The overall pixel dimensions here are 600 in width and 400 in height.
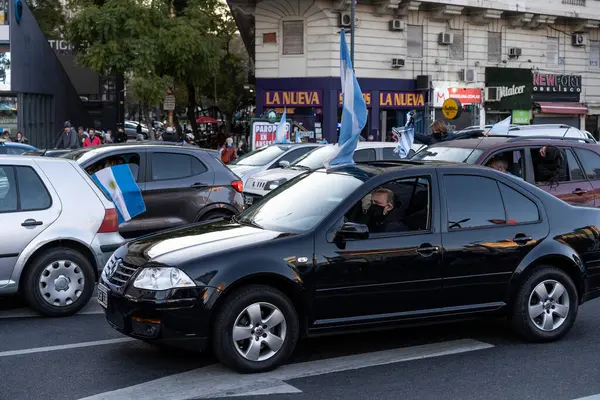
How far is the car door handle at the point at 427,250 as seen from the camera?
658 cm

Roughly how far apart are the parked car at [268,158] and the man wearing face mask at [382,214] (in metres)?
10.1

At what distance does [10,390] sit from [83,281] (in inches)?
103

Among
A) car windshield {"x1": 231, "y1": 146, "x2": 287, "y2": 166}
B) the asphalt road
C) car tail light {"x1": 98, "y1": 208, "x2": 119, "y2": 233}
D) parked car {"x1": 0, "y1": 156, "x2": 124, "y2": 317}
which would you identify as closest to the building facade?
car windshield {"x1": 231, "y1": 146, "x2": 287, "y2": 166}

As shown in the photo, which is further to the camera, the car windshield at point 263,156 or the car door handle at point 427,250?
the car windshield at point 263,156

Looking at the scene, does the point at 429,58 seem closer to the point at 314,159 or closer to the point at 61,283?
the point at 314,159

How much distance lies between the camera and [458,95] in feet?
117

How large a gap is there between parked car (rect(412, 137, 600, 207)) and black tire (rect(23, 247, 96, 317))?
4707 mm

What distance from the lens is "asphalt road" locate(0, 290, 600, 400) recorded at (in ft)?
18.6

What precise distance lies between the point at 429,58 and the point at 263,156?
733 inches

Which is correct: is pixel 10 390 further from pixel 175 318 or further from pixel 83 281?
pixel 83 281

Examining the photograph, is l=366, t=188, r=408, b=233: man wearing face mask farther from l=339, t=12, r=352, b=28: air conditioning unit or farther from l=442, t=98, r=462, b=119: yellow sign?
l=339, t=12, r=352, b=28: air conditioning unit

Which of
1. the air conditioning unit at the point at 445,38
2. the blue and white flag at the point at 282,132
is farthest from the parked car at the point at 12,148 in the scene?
the air conditioning unit at the point at 445,38

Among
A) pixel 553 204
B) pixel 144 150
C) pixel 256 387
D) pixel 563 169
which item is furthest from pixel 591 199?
pixel 256 387

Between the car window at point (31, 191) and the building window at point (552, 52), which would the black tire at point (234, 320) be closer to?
the car window at point (31, 191)
